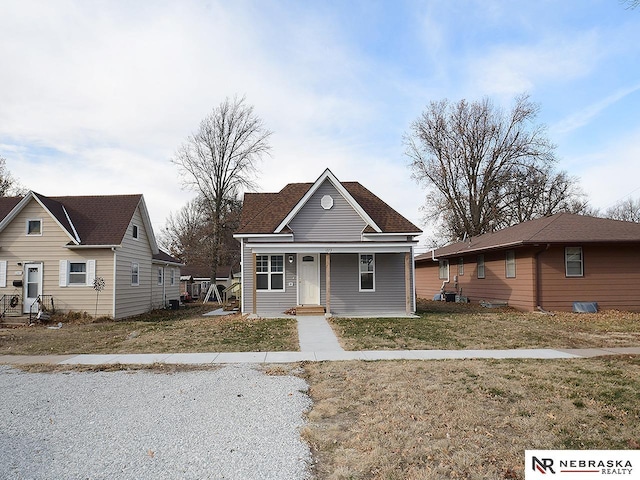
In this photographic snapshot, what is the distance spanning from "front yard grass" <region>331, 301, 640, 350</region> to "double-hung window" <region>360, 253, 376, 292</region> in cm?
230

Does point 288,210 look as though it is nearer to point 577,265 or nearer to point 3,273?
point 3,273

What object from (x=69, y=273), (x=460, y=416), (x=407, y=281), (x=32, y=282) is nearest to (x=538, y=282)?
(x=407, y=281)

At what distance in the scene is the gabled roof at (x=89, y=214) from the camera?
60.4 feet

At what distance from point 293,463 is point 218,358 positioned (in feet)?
19.0

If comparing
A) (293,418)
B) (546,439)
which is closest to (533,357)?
(546,439)

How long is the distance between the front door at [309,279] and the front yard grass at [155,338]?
2.46 m

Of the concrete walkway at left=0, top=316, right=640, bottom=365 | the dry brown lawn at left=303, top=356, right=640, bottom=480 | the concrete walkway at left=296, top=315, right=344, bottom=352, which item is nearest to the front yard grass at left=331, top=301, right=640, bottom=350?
the concrete walkway at left=296, top=315, right=344, bottom=352

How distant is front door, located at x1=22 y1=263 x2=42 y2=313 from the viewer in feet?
60.3

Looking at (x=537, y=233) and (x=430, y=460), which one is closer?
(x=430, y=460)

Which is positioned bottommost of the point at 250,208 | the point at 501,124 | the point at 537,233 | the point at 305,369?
the point at 305,369

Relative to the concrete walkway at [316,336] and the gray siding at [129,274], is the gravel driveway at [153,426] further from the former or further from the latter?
the gray siding at [129,274]

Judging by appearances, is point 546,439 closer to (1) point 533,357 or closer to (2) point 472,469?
(2) point 472,469

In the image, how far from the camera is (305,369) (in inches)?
344

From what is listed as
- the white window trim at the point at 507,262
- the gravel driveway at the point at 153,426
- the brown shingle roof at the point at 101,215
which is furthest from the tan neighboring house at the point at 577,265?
the brown shingle roof at the point at 101,215
